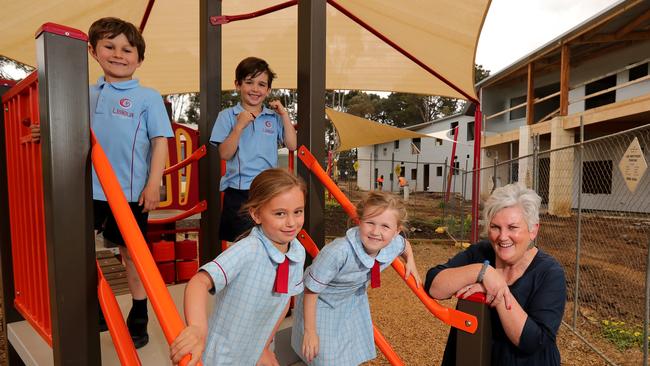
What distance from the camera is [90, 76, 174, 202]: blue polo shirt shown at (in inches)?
70.7

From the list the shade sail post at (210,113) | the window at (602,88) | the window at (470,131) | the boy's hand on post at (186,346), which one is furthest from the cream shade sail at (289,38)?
the window at (470,131)

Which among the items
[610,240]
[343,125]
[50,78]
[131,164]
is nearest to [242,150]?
[131,164]

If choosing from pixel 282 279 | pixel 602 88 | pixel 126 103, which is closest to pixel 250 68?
pixel 126 103

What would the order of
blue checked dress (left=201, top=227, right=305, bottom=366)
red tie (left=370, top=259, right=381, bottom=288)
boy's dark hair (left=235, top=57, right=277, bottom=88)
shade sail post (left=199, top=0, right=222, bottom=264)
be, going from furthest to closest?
shade sail post (left=199, top=0, right=222, bottom=264), boy's dark hair (left=235, top=57, right=277, bottom=88), red tie (left=370, top=259, right=381, bottom=288), blue checked dress (left=201, top=227, right=305, bottom=366)

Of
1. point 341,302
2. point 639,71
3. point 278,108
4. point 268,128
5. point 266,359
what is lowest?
point 266,359

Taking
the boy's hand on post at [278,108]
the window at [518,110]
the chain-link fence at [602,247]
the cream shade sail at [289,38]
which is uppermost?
the window at [518,110]

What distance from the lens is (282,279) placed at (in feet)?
4.75

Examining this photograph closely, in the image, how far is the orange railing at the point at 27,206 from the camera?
1611 mm

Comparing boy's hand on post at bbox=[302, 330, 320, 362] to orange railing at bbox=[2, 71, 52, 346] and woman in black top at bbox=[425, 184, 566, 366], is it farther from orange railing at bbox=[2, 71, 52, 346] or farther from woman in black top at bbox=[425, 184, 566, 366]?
orange railing at bbox=[2, 71, 52, 346]

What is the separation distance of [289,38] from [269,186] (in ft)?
13.9

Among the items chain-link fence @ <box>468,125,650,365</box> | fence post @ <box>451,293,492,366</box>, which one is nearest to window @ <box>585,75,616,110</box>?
chain-link fence @ <box>468,125,650,365</box>

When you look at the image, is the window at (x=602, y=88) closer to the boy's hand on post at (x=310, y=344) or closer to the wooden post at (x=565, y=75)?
the wooden post at (x=565, y=75)

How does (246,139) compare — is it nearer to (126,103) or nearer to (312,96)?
(312,96)

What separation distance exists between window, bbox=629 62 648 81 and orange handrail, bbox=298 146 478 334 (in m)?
13.8
